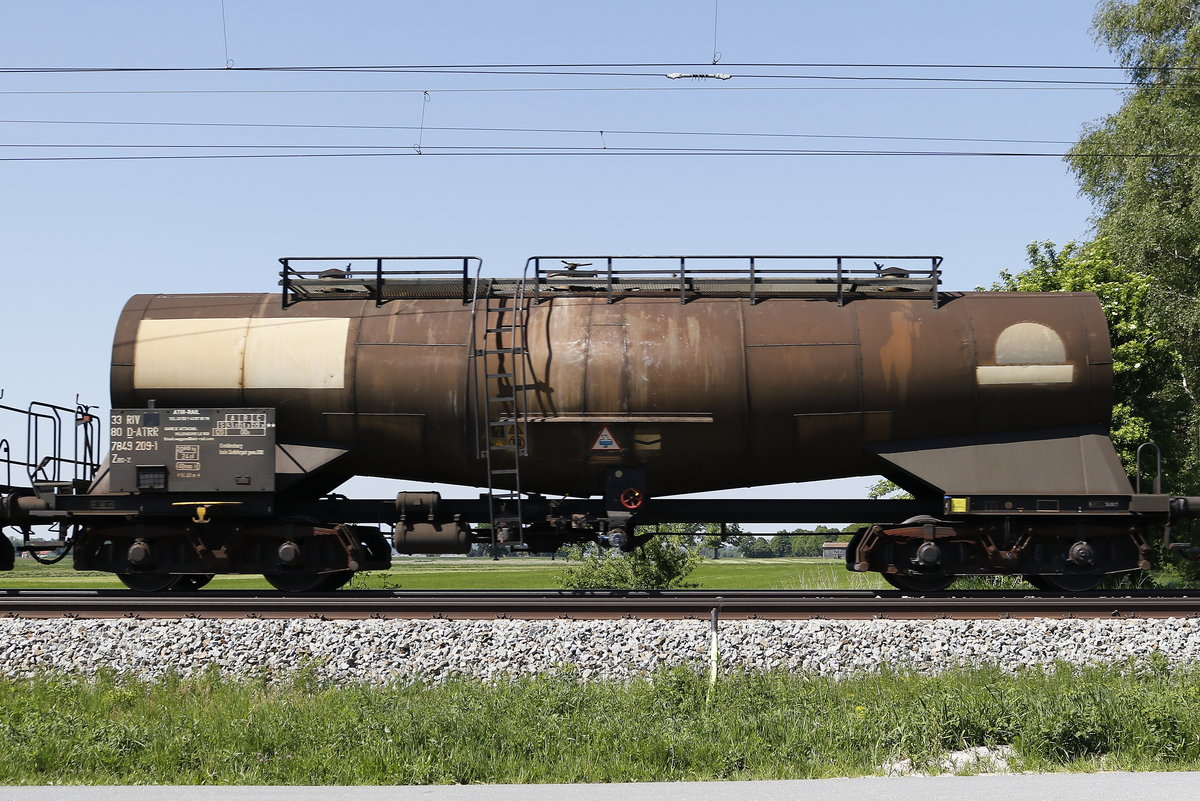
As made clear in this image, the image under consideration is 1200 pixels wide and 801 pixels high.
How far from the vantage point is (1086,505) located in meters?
13.0

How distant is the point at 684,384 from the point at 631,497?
1678 mm

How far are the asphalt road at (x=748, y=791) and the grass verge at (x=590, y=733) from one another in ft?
2.04

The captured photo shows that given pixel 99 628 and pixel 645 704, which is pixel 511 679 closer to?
pixel 645 704

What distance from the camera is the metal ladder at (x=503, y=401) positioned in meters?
13.3

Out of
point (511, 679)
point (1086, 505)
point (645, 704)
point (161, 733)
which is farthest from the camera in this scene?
point (1086, 505)

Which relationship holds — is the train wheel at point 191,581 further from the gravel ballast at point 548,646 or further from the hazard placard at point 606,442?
the hazard placard at point 606,442

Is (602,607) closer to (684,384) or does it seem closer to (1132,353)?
(684,384)

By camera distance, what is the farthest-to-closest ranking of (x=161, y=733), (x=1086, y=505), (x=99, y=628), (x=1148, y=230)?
(x=1148, y=230), (x=1086, y=505), (x=99, y=628), (x=161, y=733)

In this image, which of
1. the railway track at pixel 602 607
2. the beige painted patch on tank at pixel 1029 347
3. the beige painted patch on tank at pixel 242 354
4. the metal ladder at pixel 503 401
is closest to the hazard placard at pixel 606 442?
the metal ladder at pixel 503 401

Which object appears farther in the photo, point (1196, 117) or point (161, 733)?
point (1196, 117)

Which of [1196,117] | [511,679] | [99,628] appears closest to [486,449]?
[511,679]

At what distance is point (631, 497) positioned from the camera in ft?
44.5

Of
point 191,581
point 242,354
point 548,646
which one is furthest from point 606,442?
point 191,581

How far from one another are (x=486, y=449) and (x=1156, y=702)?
811 cm
